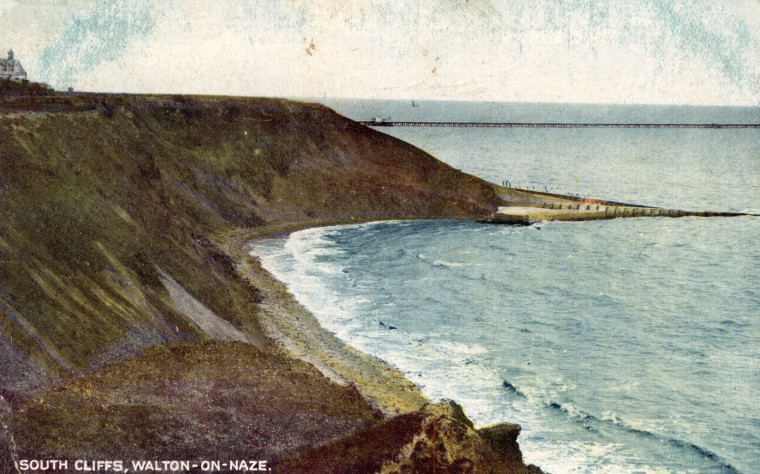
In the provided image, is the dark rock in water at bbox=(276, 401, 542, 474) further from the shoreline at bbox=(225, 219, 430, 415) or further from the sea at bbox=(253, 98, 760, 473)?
the shoreline at bbox=(225, 219, 430, 415)

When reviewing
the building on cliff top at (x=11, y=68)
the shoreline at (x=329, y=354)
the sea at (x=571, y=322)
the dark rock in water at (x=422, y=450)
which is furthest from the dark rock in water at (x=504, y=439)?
the building on cliff top at (x=11, y=68)

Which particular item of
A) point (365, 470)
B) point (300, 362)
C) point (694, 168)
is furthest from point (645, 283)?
point (694, 168)

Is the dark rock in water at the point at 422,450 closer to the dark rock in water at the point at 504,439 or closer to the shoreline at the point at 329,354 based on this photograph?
the dark rock in water at the point at 504,439

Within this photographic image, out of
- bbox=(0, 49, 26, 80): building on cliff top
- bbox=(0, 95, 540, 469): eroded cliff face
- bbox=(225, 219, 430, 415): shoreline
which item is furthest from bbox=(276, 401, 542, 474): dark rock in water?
bbox=(0, 49, 26, 80): building on cliff top

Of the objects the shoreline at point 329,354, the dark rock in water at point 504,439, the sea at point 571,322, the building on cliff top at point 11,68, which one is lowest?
the sea at point 571,322

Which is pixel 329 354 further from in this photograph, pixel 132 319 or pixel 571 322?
pixel 571 322

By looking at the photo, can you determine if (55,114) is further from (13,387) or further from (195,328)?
(13,387)
